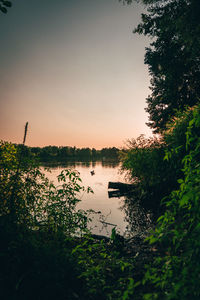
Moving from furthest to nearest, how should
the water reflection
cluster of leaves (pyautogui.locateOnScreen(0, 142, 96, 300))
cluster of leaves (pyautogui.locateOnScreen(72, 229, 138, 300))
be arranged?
1. the water reflection
2. cluster of leaves (pyautogui.locateOnScreen(72, 229, 138, 300))
3. cluster of leaves (pyautogui.locateOnScreen(0, 142, 96, 300))

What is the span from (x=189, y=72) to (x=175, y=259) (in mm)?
23301

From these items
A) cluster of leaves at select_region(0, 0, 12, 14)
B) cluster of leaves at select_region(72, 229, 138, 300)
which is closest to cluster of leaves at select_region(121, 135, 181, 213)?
cluster of leaves at select_region(72, 229, 138, 300)

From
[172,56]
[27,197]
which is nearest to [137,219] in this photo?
[27,197]

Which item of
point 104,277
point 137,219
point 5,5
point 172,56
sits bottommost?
point 137,219

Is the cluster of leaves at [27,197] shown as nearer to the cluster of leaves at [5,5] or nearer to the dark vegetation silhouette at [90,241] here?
the dark vegetation silhouette at [90,241]

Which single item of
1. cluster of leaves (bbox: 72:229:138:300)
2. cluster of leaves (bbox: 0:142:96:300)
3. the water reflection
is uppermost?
cluster of leaves (bbox: 0:142:96:300)

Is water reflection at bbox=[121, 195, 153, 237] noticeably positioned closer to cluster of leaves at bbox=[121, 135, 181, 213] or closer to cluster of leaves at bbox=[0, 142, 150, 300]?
cluster of leaves at bbox=[121, 135, 181, 213]

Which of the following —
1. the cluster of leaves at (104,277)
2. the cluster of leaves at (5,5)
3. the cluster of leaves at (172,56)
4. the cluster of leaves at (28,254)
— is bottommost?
the cluster of leaves at (104,277)

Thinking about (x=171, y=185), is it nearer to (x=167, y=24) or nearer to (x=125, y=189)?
(x=125, y=189)

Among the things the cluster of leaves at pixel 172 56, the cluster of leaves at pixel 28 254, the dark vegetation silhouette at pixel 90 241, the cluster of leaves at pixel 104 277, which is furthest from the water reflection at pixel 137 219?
the cluster of leaves at pixel 172 56

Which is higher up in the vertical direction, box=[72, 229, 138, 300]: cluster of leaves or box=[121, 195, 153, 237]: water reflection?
box=[72, 229, 138, 300]: cluster of leaves

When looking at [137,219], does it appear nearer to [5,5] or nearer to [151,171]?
[151,171]

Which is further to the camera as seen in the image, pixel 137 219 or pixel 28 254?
pixel 137 219

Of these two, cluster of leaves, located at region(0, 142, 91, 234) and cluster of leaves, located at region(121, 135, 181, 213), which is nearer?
cluster of leaves, located at region(0, 142, 91, 234)
